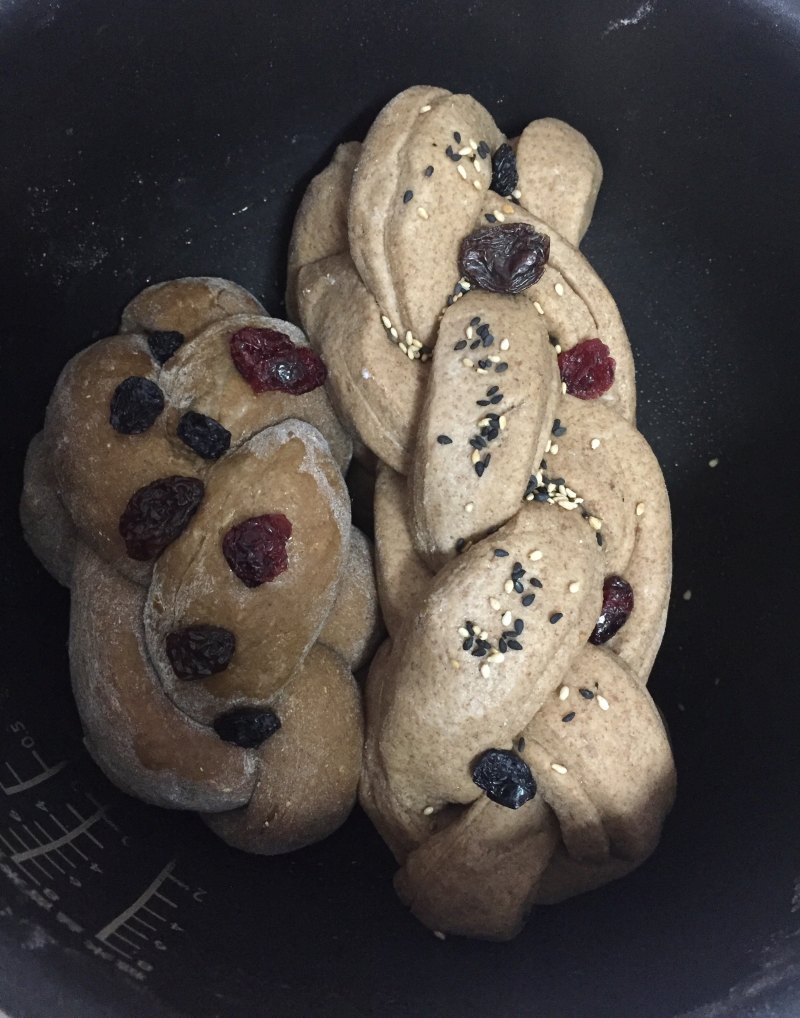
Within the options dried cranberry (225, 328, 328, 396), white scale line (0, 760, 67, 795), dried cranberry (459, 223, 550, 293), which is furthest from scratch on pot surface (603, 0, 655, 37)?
white scale line (0, 760, 67, 795)

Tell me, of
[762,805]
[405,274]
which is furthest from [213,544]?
[762,805]

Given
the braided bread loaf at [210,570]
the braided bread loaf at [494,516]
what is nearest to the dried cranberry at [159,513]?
the braided bread loaf at [210,570]

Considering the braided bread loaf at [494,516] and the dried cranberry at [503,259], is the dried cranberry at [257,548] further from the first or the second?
the dried cranberry at [503,259]

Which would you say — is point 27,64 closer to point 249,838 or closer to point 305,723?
point 305,723

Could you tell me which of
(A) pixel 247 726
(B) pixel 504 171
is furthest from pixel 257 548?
(B) pixel 504 171

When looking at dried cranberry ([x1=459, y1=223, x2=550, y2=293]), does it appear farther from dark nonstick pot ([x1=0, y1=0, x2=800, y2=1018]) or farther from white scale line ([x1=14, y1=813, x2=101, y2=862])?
white scale line ([x1=14, y1=813, x2=101, y2=862])

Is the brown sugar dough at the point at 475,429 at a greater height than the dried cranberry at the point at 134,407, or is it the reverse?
the brown sugar dough at the point at 475,429

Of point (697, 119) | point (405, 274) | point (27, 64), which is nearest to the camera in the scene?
point (27, 64)
